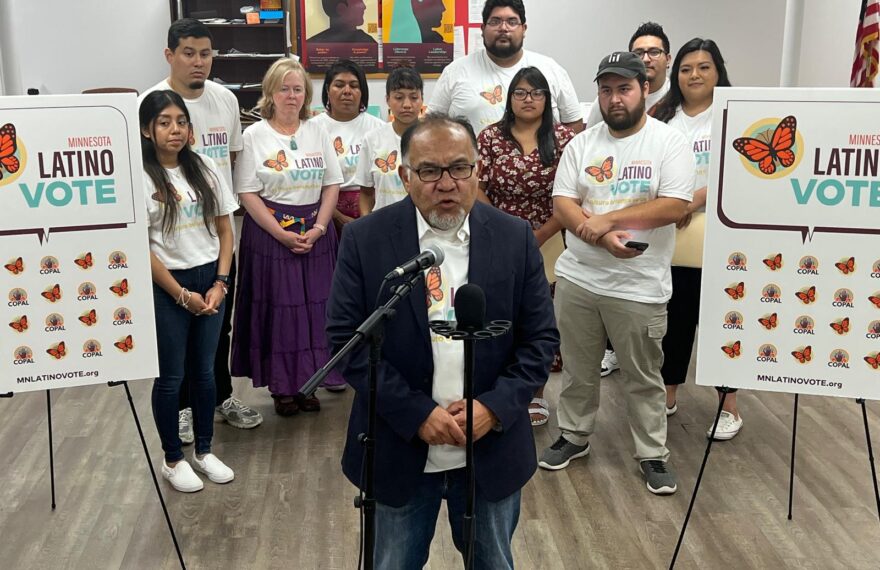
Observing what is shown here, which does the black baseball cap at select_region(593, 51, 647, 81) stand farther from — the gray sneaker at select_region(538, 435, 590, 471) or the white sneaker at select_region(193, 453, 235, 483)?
the white sneaker at select_region(193, 453, 235, 483)

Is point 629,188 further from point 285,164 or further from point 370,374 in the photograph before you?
point 370,374

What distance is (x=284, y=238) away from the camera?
13.4ft

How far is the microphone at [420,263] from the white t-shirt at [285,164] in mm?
2275

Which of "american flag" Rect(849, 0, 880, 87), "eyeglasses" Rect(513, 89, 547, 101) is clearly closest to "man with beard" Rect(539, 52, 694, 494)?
"eyeglasses" Rect(513, 89, 547, 101)

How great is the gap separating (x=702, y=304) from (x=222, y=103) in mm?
2296

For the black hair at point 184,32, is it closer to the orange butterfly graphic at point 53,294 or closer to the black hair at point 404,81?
the black hair at point 404,81

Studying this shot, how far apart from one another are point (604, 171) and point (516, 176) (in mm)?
544

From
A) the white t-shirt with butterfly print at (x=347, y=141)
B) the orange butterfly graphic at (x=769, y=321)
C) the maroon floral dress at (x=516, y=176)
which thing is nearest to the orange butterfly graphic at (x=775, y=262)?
the orange butterfly graphic at (x=769, y=321)

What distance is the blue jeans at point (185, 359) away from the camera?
3.35 m

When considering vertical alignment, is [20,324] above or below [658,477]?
above

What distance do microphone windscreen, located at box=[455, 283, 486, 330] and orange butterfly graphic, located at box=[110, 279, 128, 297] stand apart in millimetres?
1416

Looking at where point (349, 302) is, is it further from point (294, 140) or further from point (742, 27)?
point (742, 27)

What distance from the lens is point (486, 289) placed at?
2.11 m

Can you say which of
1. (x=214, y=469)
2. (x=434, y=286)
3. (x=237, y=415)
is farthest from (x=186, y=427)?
(x=434, y=286)
